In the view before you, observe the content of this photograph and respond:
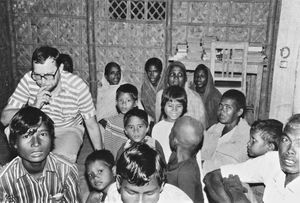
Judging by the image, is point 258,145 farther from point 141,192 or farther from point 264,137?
point 141,192

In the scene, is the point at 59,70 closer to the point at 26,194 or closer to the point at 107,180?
the point at 107,180

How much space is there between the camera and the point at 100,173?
303cm

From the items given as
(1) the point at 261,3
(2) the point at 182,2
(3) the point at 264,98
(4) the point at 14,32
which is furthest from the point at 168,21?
(4) the point at 14,32

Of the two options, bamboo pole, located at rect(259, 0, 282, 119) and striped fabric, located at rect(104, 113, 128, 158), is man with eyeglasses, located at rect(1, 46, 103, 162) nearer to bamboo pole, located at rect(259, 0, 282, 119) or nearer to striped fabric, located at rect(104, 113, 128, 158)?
striped fabric, located at rect(104, 113, 128, 158)

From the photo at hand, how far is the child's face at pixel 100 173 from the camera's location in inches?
119

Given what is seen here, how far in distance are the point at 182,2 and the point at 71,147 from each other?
4.24 metres

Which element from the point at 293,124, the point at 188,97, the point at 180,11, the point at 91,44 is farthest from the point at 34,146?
the point at 180,11

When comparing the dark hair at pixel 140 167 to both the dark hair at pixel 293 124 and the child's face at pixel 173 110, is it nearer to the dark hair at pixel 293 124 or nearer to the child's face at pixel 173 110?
the dark hair at pixel 293 124

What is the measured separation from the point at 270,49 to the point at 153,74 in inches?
107

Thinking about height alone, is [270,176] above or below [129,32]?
below

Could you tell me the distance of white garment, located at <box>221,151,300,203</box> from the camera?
228 cm

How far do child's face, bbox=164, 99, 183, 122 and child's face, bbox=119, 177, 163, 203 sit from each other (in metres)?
1.75

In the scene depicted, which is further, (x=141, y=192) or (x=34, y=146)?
(x=34, y=146)

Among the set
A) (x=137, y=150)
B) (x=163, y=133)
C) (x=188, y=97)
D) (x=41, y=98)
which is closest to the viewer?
(x=137, y=150)
